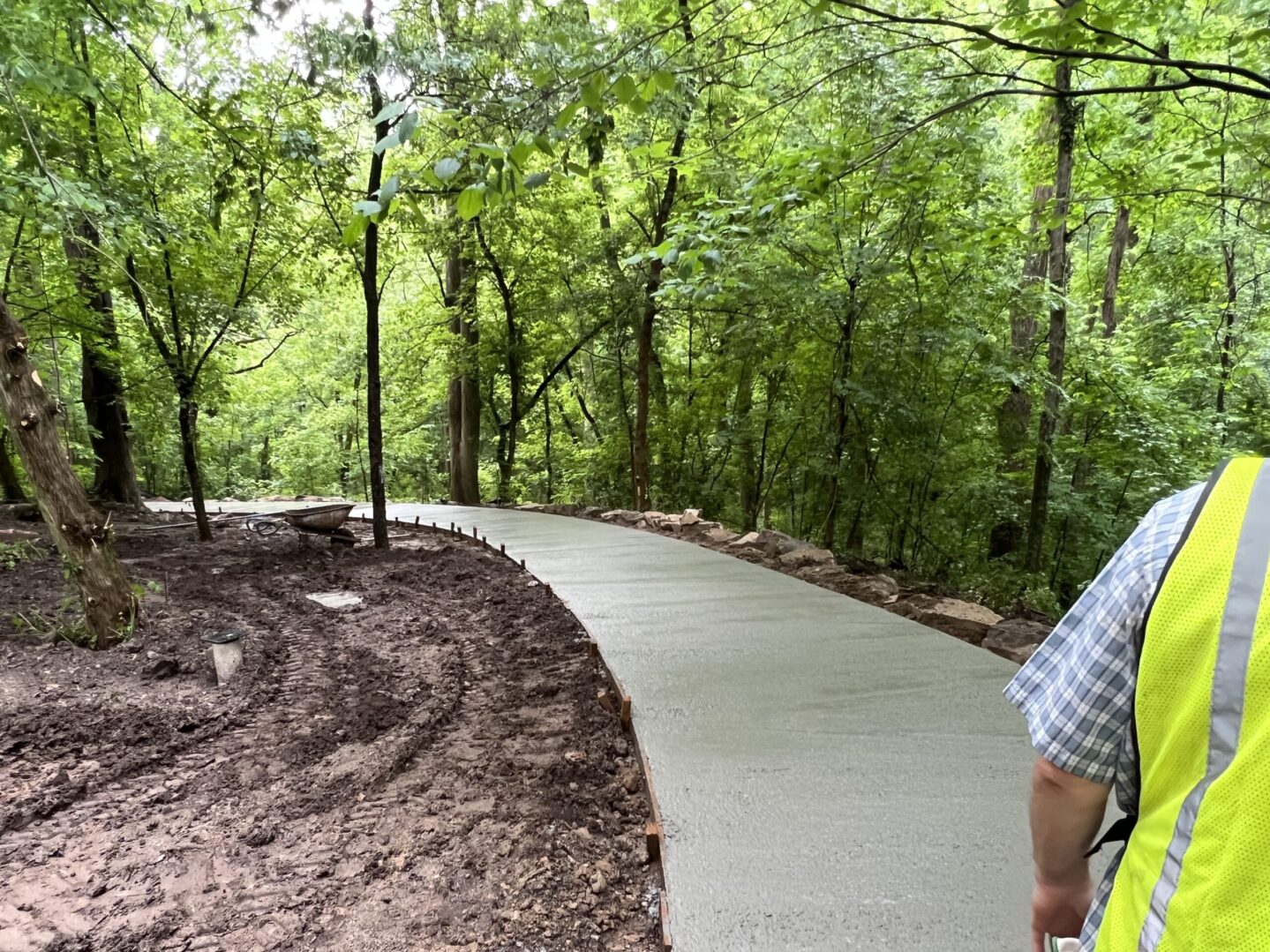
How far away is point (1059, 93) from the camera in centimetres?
269

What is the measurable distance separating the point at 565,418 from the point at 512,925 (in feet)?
50.7

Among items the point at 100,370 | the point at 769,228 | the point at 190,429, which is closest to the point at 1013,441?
the point at 769,228

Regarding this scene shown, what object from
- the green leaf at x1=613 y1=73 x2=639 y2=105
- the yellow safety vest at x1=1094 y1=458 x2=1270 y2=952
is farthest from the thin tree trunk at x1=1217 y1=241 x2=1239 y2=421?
the yellow safety vest at x1=1094 y1=458 x2=1270 y2=952

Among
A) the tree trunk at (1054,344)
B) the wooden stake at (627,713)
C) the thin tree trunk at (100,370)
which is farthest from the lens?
the thin tree trunk at (100,370)

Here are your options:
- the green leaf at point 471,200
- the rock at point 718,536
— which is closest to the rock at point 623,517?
the rock at point 718,536

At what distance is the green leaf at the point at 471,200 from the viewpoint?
1602mm

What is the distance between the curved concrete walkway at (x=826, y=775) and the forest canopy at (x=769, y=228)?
2.03 metres

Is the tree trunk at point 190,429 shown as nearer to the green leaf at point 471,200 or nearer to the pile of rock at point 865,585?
the pile of rock at point 865,585

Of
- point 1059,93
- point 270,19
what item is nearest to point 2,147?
point 270,19

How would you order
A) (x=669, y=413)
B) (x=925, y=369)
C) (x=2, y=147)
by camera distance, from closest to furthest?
(x=2, y=147) < (x=925, y=369) < (x=669, y=413)

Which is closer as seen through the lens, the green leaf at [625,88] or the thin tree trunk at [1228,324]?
the green leaf at [625,88]

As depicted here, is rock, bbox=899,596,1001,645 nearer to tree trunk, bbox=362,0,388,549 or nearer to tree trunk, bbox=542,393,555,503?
tree trunk, bbox=362,0,388,549

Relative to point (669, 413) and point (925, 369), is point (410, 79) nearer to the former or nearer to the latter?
point (925, 369)

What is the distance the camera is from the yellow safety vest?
24.5 inches
